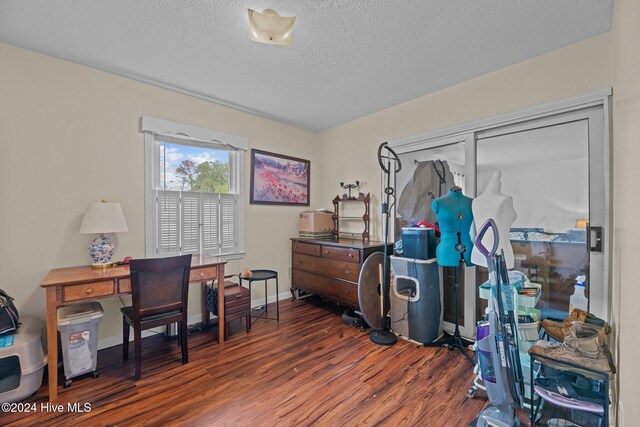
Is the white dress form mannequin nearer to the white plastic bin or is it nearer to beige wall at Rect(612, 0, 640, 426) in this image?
beige wall at Rect(612, 0, 640, 426)

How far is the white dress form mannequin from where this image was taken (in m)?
2.02

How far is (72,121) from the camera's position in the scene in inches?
95.7

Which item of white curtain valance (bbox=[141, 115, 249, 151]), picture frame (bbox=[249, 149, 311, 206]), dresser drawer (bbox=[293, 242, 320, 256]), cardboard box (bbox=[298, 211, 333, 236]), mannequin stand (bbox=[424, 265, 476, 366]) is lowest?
mannequin stand (bbox=[424, 265, 476, 366])

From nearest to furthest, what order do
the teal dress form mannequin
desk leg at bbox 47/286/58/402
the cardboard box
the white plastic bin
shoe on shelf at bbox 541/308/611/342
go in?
shoe on shelf at bbox 541/308/611/342
desk leg at bbox 47/286/58/402
the white plastic bin
the teal dress form mannequin
the cardboard box

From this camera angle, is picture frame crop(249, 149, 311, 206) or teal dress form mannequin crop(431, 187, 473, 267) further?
picture frame crop(249, 149, 311, 206)

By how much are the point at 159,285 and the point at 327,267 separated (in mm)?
1827

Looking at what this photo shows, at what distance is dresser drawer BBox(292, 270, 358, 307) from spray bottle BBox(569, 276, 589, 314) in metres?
1.83

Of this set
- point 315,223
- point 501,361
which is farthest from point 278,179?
point 501,361

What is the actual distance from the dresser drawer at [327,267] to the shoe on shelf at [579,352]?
1.78 metres

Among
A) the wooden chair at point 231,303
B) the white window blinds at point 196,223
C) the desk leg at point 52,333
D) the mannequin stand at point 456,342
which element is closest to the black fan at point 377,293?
the mannequin stand at point 456,342

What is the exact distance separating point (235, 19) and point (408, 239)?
7.57 feet

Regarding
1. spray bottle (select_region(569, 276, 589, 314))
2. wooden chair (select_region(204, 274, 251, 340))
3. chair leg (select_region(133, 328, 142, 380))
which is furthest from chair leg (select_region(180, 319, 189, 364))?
spray bottle (select_region(569, 276, 589, 314))

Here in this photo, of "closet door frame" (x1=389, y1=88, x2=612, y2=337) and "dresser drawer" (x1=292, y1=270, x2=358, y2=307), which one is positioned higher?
"closet door frame" (x1=389, y1=88, x2=612, y2=337)

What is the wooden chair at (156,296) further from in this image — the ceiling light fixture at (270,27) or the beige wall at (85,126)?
the ceiling light fixture at (270,27)
